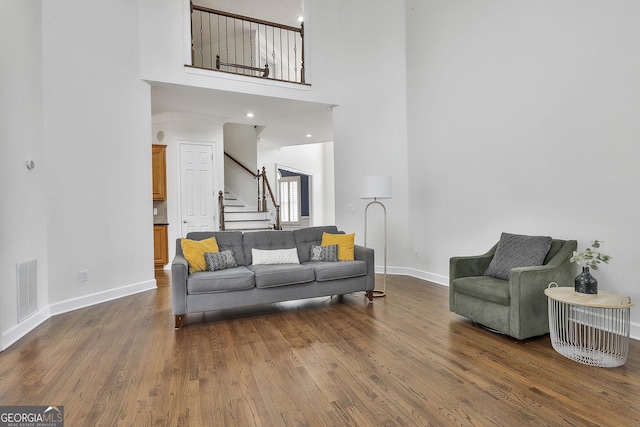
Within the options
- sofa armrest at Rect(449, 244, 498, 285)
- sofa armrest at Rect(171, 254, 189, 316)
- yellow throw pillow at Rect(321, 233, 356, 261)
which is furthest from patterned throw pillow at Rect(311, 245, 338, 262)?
sofa armrest at Rect(171, 254, 189, 316)

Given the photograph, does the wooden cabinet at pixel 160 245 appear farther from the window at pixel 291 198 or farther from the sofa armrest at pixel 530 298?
the window at pixel 291 198

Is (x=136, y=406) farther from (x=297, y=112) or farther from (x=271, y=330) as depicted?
(x=297, y=112)

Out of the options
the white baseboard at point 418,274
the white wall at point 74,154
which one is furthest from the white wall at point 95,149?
the white baseboard at point 418,274

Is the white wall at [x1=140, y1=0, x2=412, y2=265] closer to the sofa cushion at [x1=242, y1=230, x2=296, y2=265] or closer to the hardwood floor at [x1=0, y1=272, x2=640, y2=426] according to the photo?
the sofa cushion at [x1=242, y1=230, x2=296, y2=265]

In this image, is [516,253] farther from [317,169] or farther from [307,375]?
[317,169]

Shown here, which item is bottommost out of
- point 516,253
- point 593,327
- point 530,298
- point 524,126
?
point 593,327

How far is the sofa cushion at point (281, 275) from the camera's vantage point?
3602 mm

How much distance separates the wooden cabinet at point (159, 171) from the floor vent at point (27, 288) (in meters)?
2.93

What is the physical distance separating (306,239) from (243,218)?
3.87 meters

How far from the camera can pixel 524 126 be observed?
12.4 ft

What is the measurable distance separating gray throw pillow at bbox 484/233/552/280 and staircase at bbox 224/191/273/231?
17.9 feet

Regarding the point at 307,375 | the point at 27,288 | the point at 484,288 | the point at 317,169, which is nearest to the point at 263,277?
the point at 307,375

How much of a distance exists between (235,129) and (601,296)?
875 centimetres

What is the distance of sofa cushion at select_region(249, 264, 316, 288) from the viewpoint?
3.60 metres
